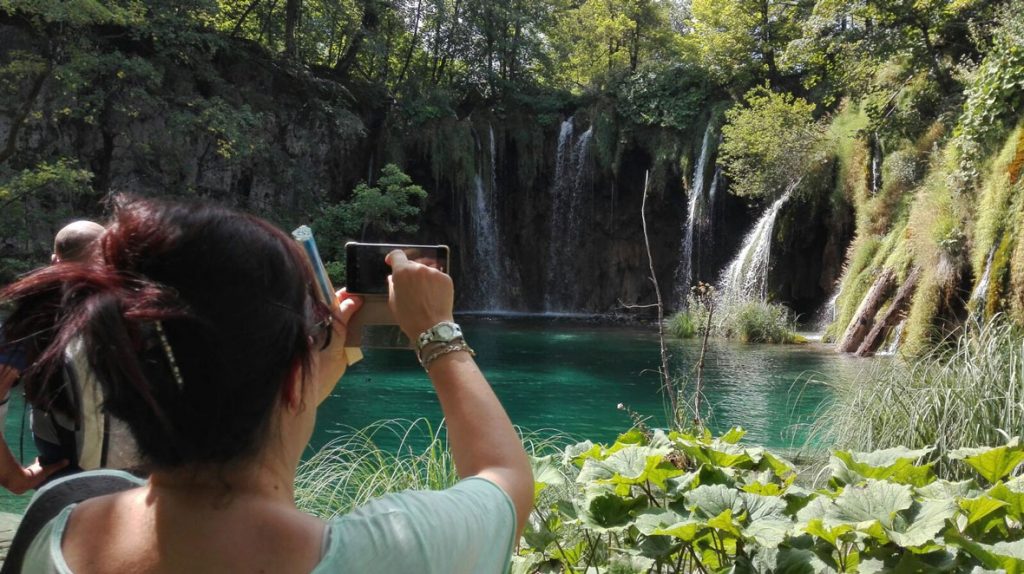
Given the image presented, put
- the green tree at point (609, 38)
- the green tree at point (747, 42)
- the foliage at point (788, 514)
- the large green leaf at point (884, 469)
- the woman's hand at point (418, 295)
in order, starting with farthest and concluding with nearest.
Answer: the green tree at point (609, 38) < the green tree at point (747, 42) < the large green leaf at point (884, 469) < the foliage at point (788, 514) < the woman's hand at point (418, 295)

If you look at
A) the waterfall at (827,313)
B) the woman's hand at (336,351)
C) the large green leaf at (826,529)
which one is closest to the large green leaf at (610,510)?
the large green leaf at (826,529)

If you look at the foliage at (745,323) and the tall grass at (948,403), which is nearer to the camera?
the tall grass at (948,403)

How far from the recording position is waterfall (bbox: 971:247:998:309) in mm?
8812

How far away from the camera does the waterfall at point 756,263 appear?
1728cm

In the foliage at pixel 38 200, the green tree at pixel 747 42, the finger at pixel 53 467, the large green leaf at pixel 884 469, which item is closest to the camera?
the large green leaf at pixel 884 469

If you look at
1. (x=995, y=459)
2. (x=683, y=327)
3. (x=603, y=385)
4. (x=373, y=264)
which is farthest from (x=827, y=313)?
(x=373, y=264)

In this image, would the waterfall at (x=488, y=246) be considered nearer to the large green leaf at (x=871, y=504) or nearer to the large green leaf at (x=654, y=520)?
the large green leaf at (x=654, y=520)

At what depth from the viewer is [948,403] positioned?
383 centimetres

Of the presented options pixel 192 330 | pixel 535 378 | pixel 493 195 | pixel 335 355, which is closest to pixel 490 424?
pixel 335 355

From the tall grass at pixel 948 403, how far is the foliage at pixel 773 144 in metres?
13.2

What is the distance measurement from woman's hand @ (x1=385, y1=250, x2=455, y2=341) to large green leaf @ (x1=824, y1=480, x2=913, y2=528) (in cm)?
86

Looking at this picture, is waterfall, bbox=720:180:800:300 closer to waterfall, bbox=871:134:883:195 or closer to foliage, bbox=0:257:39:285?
waterfall, bbox=871:134:883:195

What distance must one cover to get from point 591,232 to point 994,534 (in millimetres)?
21312

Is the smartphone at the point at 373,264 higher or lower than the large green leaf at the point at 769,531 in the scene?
higher
